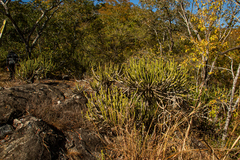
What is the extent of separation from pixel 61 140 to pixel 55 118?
0.66 meters

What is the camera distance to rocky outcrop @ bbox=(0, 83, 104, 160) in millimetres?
1974

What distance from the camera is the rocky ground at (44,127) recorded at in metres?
1.98

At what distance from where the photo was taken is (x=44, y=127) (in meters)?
2.34

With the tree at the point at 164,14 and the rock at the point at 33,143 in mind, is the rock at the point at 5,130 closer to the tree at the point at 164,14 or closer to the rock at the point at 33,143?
the rock at the point at 33,143

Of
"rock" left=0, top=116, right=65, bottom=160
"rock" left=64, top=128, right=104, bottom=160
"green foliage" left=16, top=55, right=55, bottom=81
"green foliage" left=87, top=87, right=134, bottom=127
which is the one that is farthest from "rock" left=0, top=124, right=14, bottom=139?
"green foliage" left=16, top=55, right=55, bottom=81

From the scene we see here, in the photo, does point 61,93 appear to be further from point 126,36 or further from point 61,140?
point 126,36

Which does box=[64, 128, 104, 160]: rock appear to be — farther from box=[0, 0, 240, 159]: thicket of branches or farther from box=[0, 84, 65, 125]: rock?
box=[0, 84, 65, 125]: rock

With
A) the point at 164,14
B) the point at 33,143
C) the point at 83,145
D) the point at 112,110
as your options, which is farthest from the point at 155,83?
the point at 164,14

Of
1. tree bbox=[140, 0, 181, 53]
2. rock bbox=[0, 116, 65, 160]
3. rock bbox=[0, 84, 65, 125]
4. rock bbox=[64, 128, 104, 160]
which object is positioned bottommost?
rock bbox=[64, 128, 104, 160]

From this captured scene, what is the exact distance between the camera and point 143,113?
2.89 meters

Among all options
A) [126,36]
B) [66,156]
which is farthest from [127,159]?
[126,36]

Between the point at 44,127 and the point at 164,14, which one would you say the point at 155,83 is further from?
the point at 164,14

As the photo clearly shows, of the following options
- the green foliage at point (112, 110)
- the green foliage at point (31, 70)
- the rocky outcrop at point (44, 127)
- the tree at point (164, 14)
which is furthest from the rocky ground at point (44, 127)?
the tree at point (164, 14)

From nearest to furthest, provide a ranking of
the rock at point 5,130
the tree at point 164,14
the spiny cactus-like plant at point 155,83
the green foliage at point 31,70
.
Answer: the rock at point 5,130, the spiny cactus-like plant at point 155,83, the green foliage at point 31,70, the tree at point 164,14
